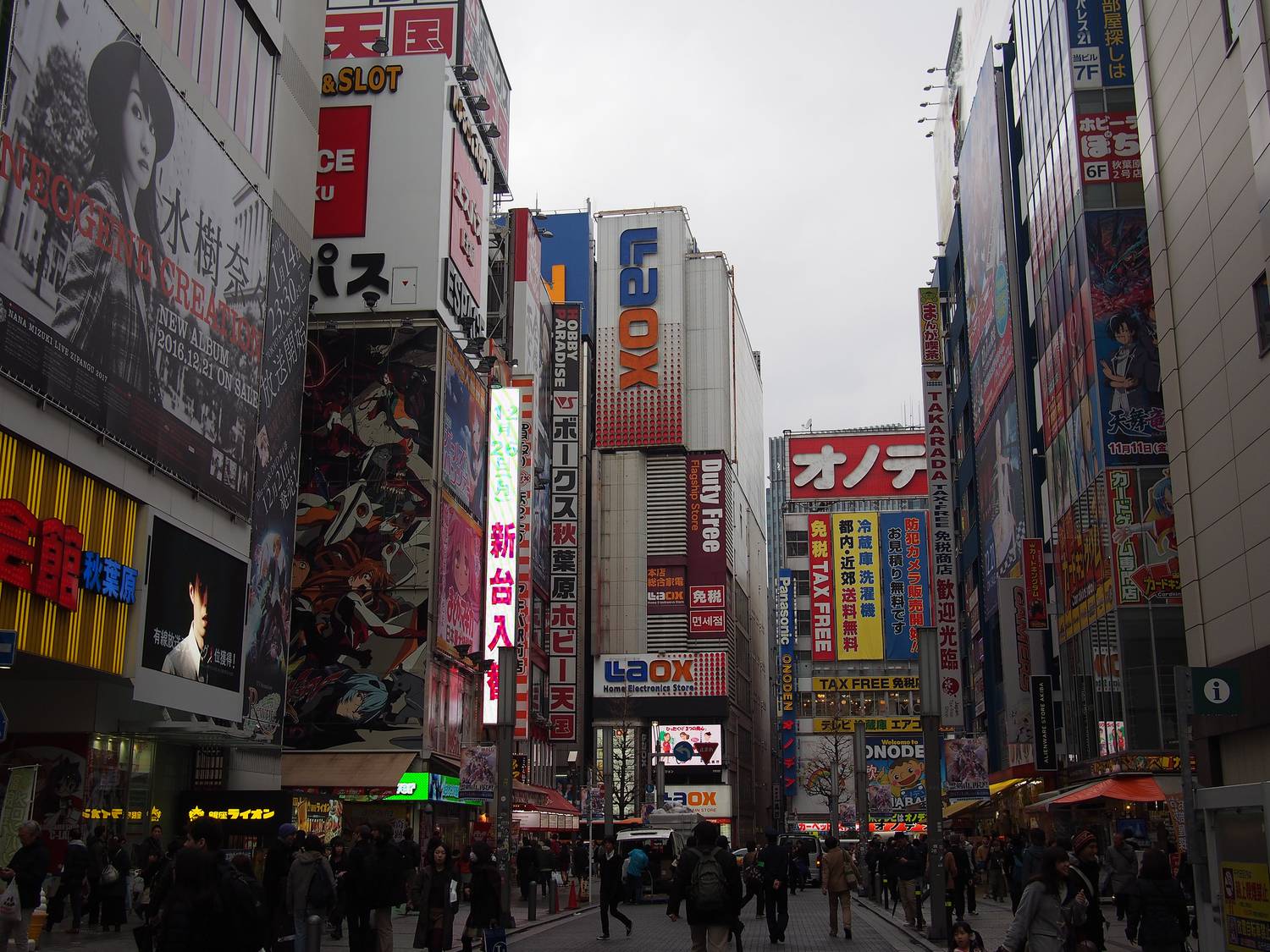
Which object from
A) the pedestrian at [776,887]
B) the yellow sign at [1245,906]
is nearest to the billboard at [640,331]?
the pedestrian at [776,887]

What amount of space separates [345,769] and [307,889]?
27.1 meters

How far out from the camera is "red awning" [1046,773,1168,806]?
99.0 feet

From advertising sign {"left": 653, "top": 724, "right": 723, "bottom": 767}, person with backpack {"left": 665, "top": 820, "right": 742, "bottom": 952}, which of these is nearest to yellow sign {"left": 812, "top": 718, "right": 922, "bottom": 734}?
advertising sign {"left": 653, "top": 724, "right": 723, "bottom": 767}

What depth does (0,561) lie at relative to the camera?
21094mm

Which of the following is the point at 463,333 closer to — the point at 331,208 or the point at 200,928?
the point at 331,208

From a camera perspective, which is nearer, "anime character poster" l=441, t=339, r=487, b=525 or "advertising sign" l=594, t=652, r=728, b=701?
"anime character poster" l=441, t=339, r=487, b=525

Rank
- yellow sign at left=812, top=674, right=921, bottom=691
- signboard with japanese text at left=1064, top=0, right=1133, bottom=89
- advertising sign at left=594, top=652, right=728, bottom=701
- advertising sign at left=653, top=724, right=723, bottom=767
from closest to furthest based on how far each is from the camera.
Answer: signboard with japanese text at left=1064, top=0, right=1133, bottom=89, advertising sign at left=594, top=652, right=728, bottom=701, advertising sign at left=653, top=724, right=723, bottom=767, yellow sign at left=812, top=674, right=921, bottom=691

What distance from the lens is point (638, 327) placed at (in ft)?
313

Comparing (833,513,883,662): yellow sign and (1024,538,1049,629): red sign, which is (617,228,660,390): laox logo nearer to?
(833,513,883,662): yellow sign

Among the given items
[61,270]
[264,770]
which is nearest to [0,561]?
[61,270]

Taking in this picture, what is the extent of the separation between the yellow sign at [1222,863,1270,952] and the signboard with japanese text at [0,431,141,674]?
16.9 metres

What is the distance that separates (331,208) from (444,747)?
57.5 ft

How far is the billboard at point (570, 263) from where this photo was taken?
316 ft

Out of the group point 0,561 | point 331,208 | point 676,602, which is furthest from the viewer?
point 676,602
